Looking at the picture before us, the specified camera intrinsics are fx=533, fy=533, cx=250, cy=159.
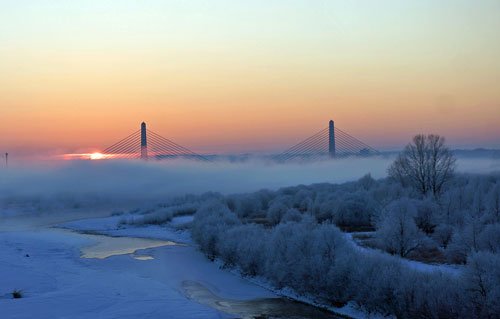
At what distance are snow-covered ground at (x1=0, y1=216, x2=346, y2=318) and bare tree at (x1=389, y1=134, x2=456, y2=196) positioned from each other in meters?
25.7

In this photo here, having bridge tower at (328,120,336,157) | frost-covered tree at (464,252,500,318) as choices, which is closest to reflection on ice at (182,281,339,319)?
frost-covered tree at (464,252,500,318)

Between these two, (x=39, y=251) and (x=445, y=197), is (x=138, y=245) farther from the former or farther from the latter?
(x=445, y=197)

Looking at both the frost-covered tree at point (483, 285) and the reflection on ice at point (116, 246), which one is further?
the reflection on ice at point (116, 246)

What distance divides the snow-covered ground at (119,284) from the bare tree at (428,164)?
2569 cm

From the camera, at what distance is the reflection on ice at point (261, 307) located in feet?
63.1

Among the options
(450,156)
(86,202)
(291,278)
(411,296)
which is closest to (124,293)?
(291,278)

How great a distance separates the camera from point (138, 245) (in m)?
37.9

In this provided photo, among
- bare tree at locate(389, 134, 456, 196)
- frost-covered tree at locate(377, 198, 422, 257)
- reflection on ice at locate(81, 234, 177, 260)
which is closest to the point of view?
frost-covered tree at locate(377, 198, 422, 257)

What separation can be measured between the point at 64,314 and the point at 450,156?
42.7m

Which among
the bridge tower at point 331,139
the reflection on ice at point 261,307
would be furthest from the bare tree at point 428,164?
the reflection on ice at point 261,307

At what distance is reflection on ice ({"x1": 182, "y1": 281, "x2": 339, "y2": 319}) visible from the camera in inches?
757

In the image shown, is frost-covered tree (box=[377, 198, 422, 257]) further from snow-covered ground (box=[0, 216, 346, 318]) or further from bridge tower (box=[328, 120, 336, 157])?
bridge tower (box=[328, 120, 336, 157])

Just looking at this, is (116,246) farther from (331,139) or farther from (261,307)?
(331,139)

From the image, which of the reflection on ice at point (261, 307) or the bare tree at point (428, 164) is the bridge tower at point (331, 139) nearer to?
the bare tree at point (428, 164)
